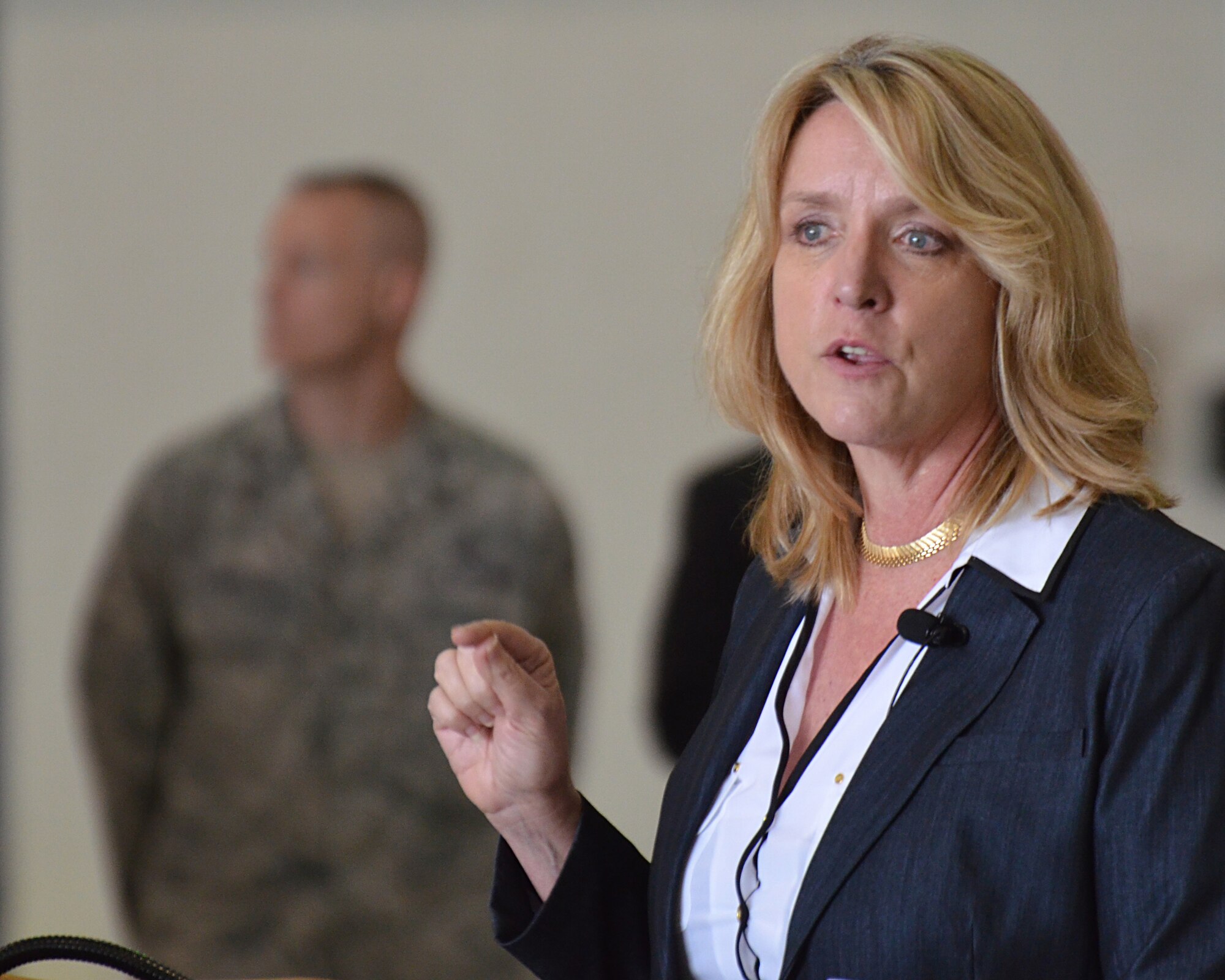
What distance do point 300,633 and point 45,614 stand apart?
0.90 meters

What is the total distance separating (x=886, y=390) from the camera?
138 centimetres

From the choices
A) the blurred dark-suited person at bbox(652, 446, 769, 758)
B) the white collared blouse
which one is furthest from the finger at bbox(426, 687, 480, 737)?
the blurred dark-suited person at bbox(652, 446, 769, 758)

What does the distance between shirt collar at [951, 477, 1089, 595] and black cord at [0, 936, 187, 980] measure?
0.83 m

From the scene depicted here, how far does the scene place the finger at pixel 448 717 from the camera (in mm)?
1510

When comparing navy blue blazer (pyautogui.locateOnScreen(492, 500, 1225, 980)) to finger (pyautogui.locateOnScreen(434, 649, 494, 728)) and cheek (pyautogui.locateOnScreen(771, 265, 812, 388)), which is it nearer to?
cheek (pyautogui.locateOnScreen(771, 265, 812, 388))

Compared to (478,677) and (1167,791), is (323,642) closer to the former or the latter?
(478,677)

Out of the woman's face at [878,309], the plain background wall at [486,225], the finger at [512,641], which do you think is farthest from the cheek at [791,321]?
the plain background wall at [486,225]

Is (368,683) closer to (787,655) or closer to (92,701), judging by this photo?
(92,701)

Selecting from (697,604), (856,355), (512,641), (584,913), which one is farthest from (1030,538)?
(697,604)

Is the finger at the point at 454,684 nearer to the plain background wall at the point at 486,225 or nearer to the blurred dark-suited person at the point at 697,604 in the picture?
the blurred dark-suited person at the point at 697,604

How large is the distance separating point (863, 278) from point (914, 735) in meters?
0.45

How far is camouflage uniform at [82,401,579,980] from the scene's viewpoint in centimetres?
388

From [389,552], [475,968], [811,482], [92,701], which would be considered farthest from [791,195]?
[92,701]

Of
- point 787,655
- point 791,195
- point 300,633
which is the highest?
point 791,195
